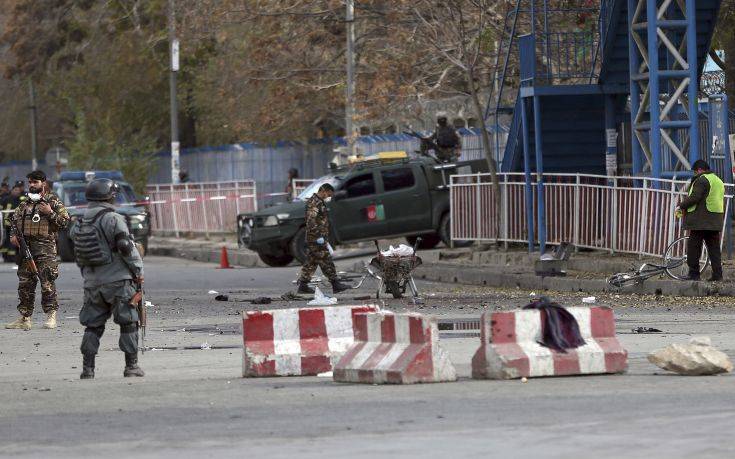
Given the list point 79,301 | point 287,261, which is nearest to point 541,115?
point 287,261

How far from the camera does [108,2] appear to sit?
167 ft

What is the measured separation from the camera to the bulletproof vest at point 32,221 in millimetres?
19078

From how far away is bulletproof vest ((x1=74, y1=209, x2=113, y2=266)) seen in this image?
1321 centimetres

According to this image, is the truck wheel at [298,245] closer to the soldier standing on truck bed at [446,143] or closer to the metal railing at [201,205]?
the soldier standing on truck bed at [446,143]

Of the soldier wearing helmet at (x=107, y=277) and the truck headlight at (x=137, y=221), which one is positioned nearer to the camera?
the soldier wearing helmet at (x=107, y=277)

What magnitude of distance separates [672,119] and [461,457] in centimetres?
1910

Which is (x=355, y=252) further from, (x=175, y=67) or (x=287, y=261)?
(x=175, y=67)

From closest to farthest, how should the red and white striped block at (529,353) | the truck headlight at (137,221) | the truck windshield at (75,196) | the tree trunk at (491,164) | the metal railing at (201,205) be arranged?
the red and white striped block at (529,353) → the tree trunk at (491,164) → the truck headlight at (137,221) → the truck windshield at (75,196) → the metal railing at (201,205)

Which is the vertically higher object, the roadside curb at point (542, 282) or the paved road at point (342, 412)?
the paved road at point (342, 412)

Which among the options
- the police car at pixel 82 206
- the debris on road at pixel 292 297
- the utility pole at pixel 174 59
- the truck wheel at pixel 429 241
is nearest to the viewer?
the debris on road at pixel 292 297

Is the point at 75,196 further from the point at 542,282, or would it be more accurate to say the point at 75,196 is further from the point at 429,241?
the point at 542,282

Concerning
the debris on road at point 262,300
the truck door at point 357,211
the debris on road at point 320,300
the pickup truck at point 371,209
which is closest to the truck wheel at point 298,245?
the pickup truck at point 371,209

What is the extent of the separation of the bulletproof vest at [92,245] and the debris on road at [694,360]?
4.20 metres

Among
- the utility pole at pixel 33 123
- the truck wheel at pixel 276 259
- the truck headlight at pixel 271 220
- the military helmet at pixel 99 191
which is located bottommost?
the truck wheel at pixel 276 259
